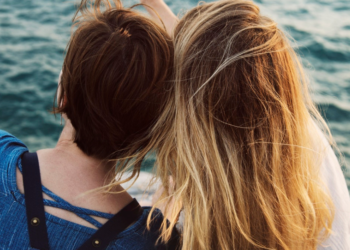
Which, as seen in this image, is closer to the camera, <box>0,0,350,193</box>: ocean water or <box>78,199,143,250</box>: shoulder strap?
<box>78,199,143,250</box>: shoulder strap

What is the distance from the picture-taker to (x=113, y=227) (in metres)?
1.20

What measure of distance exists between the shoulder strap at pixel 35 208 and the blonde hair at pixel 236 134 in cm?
38

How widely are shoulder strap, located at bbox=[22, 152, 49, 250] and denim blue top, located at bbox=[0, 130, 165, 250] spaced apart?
0.04 feet

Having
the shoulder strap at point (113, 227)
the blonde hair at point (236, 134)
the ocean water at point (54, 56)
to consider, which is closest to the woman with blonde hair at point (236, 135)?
the blonde hair at point (236, 134)

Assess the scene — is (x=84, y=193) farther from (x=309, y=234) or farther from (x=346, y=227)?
(x=346, y=227)

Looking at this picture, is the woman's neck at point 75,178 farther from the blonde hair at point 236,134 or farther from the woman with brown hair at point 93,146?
the blonde hair at point 236,134

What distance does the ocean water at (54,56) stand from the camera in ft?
11.7

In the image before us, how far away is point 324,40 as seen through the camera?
4672 millimetres

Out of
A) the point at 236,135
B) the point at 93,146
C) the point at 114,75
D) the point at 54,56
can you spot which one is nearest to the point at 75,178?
the point at 93,146

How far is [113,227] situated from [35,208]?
0.78ft

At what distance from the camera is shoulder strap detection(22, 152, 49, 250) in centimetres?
110

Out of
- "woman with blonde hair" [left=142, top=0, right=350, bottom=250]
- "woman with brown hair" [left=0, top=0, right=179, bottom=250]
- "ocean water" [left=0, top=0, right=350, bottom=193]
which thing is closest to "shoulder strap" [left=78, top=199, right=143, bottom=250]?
"woman with brown hair" [left=0, top=0, right=179, bottom=250]

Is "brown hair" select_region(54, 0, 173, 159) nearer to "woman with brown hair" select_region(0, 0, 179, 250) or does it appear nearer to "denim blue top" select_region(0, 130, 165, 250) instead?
"woman with brown hair" select_region(0, 0, 179, 250)

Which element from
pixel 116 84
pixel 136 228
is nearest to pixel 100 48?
pixel 116 84
